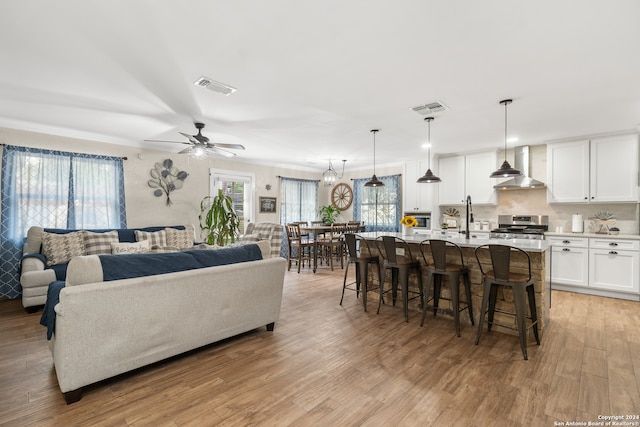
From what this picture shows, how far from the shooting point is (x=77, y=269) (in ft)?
6.78

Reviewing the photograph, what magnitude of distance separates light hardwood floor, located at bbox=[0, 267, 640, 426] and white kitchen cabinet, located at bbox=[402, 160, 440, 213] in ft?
11.7

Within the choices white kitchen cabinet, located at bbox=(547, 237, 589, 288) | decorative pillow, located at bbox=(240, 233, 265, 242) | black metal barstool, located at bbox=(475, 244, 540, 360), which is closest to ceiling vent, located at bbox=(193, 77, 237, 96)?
black metal barstool, located at bbox=(475, 244, 540, 360)

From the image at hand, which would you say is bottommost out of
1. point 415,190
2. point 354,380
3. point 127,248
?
point 354,380

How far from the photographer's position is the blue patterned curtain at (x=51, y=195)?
4.34m

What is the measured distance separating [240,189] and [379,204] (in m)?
3.44

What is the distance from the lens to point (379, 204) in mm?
7863

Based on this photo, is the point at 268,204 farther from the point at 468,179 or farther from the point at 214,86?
the point at 214,86

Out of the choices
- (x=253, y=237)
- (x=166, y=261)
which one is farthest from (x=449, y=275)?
(x=253, y=237)

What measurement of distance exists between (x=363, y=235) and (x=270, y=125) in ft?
6.85

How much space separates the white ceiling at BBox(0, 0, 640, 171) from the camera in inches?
78.6

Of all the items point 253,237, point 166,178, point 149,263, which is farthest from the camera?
point 253,237

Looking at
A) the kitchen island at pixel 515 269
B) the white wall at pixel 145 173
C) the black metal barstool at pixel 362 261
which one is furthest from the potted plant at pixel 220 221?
the kitchen island at pixel 515 269

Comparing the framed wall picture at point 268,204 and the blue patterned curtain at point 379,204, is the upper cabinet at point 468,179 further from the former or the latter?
the framed wall picture at point 268,204

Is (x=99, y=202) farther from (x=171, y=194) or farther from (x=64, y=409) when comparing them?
(x=64, y=409)
